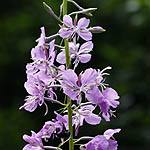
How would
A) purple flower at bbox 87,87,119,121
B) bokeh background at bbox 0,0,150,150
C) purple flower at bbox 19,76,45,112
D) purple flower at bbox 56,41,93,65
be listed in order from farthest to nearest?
bokeh background at bbox 0,0,150,150, purple flower at bbox 56,41,93,65, purple flower at bbox 19,76,45,112, purple flower at bbox 87,87,119,121

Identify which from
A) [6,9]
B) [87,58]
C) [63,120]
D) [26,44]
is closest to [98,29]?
[87,58]

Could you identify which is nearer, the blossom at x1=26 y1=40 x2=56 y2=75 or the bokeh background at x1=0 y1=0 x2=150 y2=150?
the blossom at x1=26 y1=40 x2=56 y2=75

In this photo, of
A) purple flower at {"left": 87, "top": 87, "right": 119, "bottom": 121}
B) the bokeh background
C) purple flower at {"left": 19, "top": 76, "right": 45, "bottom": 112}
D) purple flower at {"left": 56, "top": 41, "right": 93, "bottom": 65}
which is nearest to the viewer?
purple flower at {"left": 87, "top": 87, "right": 119, "bottom": 121}

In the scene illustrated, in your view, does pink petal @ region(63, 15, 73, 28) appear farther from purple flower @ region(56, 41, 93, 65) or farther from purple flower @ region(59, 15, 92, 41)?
purple flower @ region(56, 41, 93, 65)

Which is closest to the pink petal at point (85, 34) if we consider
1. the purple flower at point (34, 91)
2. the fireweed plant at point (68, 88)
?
the fireweed plant at point (68, 88)

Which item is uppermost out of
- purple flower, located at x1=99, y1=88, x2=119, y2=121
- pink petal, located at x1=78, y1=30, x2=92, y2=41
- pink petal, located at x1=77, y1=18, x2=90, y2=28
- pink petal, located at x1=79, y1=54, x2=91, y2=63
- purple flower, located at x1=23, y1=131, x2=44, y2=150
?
pink petal, located at x1=77, y1=18, x2=90, y2=28

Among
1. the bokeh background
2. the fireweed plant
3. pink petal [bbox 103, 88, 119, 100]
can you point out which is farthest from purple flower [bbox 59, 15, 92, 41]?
the bokeh background

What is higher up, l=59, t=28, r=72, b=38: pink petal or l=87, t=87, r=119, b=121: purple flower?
l=59, t=28, r=72, b=38: pink petal

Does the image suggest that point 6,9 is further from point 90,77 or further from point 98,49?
point 90,77
